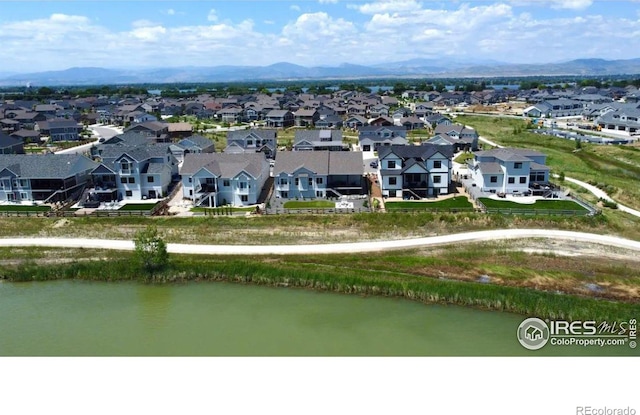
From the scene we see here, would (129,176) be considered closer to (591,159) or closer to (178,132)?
(178,132)

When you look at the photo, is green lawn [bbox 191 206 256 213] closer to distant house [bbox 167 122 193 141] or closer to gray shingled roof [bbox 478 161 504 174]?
gray shingled roof [bbox 478 161 504 174]

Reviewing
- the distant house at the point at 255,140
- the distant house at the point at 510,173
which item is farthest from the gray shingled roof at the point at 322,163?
the distant house at the point at 255,140

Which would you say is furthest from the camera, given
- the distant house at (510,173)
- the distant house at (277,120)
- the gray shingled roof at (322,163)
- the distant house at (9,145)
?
the distant house at (277,120)

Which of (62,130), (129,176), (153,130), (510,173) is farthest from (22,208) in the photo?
(62,130)

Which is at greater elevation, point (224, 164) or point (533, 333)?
point (224, 164)

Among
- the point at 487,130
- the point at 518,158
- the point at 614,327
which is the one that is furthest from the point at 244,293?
the point at 487,130

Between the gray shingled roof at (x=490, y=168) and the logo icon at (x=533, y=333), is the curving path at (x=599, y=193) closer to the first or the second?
the gray shingled roof at (x=490, y=168)
